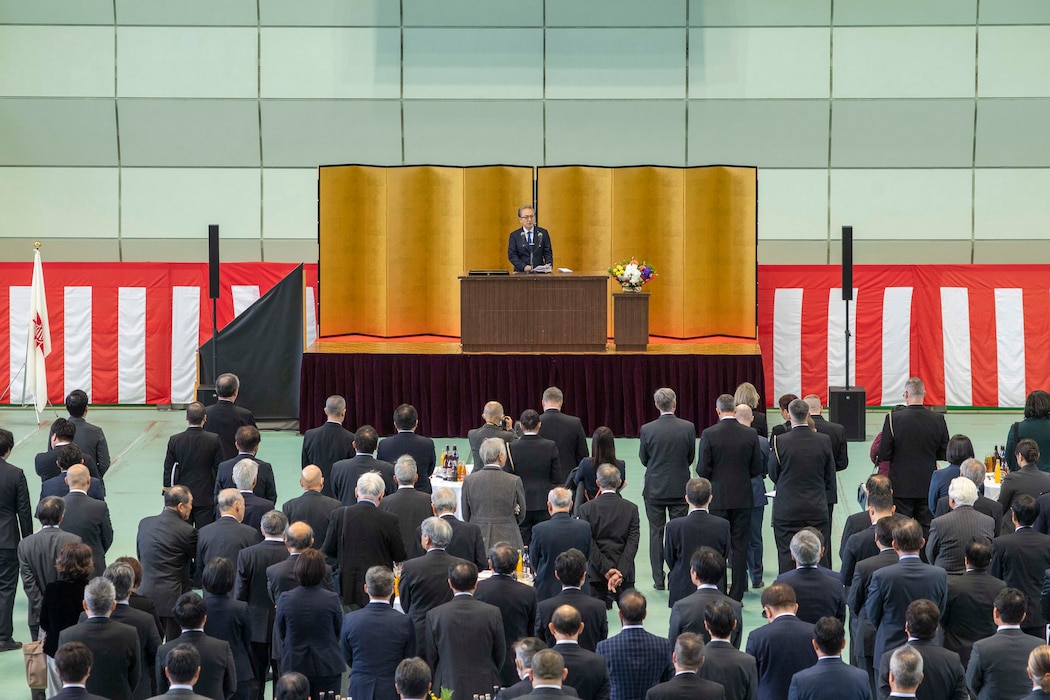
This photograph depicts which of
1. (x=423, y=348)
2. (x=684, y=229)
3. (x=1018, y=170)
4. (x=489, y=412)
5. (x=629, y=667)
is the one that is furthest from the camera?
(x=1018, y=170)

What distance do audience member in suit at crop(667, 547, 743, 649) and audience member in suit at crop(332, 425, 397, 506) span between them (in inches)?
117

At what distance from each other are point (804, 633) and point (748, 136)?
1365 centimetres

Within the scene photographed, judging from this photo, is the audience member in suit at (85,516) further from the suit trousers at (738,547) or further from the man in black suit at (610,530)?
the suit trousers at (738,547)

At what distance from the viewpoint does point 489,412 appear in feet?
35.8

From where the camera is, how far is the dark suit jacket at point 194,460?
10.7 m

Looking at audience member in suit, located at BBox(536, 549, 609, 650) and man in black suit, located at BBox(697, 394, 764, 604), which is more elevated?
man in black suit, located at BBox(697, 394, 764, 604)

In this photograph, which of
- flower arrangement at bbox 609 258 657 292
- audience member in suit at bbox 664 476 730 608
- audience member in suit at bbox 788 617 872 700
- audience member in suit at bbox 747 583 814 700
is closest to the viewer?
audience member in suit at bbox 788 617 872 700

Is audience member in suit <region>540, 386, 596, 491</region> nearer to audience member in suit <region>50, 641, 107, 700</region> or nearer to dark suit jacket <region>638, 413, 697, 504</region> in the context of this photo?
dark suit jacket <region>638, 413, 697, 504</region>

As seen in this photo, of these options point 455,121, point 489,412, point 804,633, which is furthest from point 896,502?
point 455,121

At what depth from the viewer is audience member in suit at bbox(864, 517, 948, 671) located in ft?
25.8

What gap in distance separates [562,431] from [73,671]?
5.46 m

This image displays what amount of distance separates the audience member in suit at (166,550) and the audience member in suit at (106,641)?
63.3 inches

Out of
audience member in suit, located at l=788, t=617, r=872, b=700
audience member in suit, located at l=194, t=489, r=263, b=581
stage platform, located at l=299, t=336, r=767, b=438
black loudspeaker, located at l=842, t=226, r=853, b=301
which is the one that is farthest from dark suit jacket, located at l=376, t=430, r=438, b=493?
black loudspeaker, located at l=842, t=226, r=853, b=301

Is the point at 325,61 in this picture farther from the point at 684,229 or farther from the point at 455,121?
the point at 684,229
